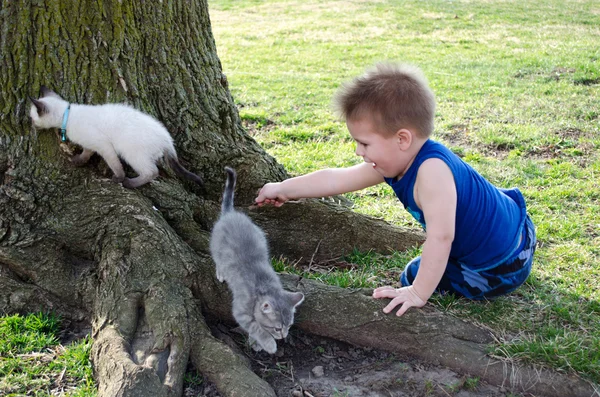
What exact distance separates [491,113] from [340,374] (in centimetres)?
509

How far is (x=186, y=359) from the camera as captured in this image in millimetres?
2666

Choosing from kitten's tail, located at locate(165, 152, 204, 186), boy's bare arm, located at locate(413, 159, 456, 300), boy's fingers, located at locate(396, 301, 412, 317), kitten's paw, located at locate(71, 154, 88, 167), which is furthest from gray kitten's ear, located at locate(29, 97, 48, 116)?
boy's fingers, located at locate(396, 301, 412, 317)

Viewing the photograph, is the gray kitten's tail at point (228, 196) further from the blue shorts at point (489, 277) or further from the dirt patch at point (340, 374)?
the blue shorts at point (489, 277)

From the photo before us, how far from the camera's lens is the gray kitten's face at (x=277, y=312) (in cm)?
280

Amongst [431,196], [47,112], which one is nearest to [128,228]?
[47,112]

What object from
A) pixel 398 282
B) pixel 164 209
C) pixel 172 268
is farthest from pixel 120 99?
pixel 398 282

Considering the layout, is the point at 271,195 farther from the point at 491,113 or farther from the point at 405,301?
the point at 491,113

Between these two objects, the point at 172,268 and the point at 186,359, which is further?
the point at 172,268

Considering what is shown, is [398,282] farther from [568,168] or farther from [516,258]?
[568,168]

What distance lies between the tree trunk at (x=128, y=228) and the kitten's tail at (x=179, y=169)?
0.25ft

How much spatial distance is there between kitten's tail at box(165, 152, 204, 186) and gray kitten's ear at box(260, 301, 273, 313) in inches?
40.7

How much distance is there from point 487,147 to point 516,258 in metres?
2.96

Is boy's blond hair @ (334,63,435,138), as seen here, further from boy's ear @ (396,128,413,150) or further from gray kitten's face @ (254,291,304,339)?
gray kitten's face @ (254,291,304,339)

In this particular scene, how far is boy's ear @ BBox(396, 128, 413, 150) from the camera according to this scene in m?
2.74
